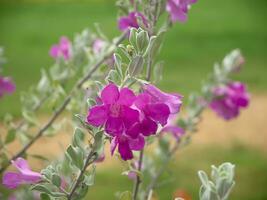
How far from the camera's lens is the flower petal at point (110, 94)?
451 mm

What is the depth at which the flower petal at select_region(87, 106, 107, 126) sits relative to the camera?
45 centimetres

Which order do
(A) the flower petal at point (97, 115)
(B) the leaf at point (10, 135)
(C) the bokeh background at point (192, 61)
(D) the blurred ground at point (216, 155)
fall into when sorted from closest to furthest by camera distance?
(A) the flower petal at point (97, 115), (B) the leaf at point (10, 135), (D) the blurred ground at point (216, 155), (C) the bokeh background at point (192, 61)

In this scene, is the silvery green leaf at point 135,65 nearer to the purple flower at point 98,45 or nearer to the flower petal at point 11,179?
the flower petal at point 11,179

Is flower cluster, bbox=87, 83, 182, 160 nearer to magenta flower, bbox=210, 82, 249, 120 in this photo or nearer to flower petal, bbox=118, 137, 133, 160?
flower petal, bbox=118, 137, 133, 160

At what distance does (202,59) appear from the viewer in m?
3.80

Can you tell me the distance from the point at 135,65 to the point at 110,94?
1.6 inches

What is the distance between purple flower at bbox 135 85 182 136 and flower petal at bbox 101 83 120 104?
2 centimetres

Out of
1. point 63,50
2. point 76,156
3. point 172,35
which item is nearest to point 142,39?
point 76,156

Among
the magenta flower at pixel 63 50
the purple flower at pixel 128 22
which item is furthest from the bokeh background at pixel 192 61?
the purple flower at pixel 128 22

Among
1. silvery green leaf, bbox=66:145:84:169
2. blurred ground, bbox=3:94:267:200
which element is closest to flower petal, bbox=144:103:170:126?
silvery green leaf, bbox=66:145:84:169

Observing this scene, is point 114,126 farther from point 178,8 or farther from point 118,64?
point 178,8

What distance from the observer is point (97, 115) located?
1.49ft

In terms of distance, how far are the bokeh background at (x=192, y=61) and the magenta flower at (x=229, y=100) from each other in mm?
527

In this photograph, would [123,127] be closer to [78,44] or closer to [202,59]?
[78,44]
